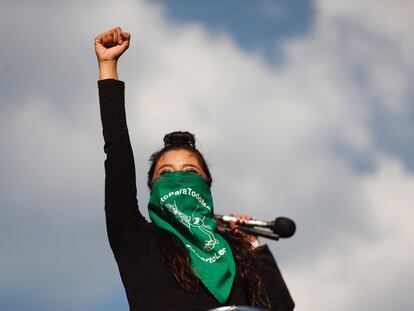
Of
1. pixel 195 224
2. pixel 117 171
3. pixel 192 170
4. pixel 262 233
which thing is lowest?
pixel 262 233

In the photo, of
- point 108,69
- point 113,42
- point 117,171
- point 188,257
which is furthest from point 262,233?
point 113,42

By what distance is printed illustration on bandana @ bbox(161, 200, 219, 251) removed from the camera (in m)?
5.18

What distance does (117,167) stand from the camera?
495 cm

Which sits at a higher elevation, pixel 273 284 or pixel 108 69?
pixel 108 69

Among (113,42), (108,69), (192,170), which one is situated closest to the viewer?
(108,69)

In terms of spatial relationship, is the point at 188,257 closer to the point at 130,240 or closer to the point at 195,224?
the point at 195,224

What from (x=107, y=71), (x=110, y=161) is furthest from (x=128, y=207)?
(x=107, y=71)

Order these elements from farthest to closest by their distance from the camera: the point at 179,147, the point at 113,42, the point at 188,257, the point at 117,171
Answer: the point at 179,147, the point at 113,42, the point at 188,257, the point at 117,171

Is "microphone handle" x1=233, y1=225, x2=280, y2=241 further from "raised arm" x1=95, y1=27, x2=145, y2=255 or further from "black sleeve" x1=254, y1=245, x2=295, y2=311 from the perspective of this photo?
"raised arm" x1=95, y1=27, x2=145, y2=255

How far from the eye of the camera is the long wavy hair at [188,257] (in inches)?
193

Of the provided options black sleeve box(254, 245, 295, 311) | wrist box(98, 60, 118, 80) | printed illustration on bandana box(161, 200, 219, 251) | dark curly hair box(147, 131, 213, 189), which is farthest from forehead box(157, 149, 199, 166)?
black sleeve box(254, 245, 295, 311)

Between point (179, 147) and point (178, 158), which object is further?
point (179, 147)

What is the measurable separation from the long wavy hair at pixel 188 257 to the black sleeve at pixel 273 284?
0.06 meters

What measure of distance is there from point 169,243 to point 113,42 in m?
1.64
